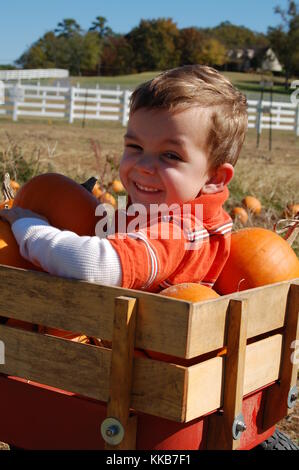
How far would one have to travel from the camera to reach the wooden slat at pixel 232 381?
2.06 m

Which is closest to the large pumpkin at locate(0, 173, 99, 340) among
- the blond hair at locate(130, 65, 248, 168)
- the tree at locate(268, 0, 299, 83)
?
the blond hair at locate(130, 65, 248, 168)

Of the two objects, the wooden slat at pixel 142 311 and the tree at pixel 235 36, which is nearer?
the wooden slat at pixel 142 311

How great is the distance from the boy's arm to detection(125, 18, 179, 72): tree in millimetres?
79661

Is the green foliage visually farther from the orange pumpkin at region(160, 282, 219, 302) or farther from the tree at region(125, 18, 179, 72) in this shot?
the orange pumpkin at region(160, 282, 219, 302)

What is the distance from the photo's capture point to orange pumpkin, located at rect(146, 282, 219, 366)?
85.1 inches

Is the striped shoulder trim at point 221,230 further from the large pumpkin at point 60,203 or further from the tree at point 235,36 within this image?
the tree at point 235,36

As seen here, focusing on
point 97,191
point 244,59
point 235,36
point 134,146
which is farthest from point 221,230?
point 235,36

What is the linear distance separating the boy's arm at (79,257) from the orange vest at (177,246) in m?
0.03

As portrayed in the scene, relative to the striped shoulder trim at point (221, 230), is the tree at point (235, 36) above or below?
above

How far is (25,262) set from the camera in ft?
8.04

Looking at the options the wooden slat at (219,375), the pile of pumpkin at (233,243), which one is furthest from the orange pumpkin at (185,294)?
the pile of pumpkin at (233,243)

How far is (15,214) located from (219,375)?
951 millimetres

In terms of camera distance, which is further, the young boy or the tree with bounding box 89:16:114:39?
the tree with bounding box 89:16:114:39
